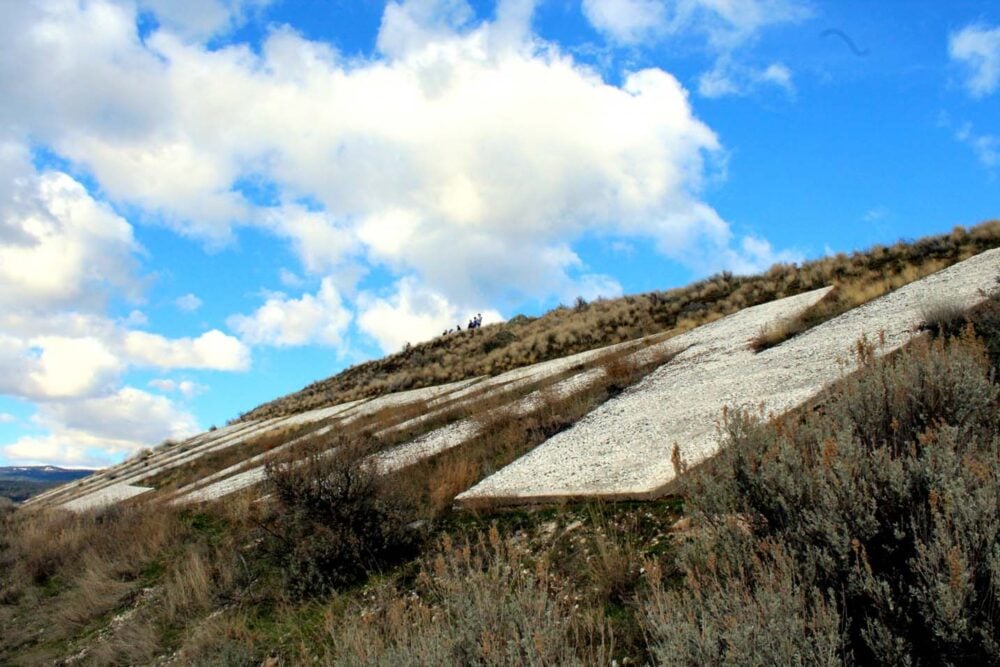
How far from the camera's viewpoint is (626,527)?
5.35 metres

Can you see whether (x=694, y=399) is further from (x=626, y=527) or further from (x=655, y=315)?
(x=655, y=315)

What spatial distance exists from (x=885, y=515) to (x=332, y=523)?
541 cm

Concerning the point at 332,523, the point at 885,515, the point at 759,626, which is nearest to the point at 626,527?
the point at 885,515

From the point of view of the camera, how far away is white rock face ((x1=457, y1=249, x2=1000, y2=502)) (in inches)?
264

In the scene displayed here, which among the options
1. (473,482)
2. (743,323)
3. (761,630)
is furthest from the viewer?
(743,323)

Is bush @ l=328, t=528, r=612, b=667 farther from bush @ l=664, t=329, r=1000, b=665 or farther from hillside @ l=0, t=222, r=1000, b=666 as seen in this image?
bush @ l=664, t=329, r=1000, b=665

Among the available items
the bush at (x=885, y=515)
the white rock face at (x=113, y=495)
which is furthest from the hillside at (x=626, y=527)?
the white rock face at (x=113, y=495)

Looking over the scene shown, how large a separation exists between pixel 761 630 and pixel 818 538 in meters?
0.86

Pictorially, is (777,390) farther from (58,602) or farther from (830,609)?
(58,602)

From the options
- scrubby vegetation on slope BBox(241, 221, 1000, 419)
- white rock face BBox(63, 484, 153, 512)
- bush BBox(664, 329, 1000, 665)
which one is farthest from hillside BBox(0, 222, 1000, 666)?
white rock face BBox(63, 484, 153, 512)

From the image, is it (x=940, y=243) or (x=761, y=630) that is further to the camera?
(x=940, y=243)

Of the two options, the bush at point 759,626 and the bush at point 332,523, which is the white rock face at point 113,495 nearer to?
the bush at point 332,523

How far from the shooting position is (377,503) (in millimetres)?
7168

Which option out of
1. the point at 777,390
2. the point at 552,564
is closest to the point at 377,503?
the point at 552,564
